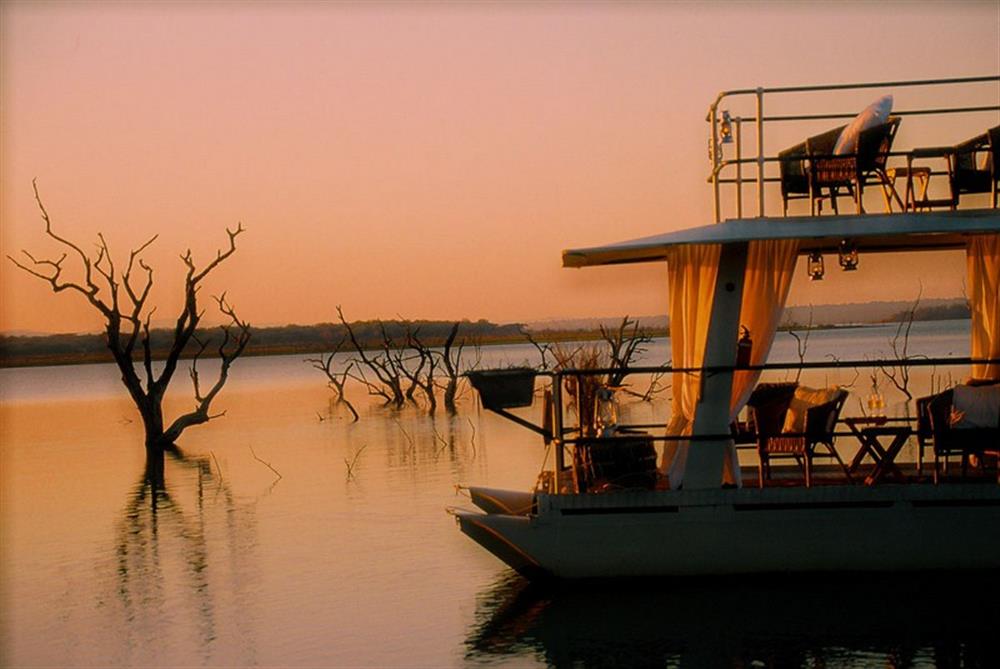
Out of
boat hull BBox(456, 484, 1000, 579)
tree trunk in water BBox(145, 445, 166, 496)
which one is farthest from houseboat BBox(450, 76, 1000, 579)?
tree trunk in water BBox(145, 445, 166, 496)

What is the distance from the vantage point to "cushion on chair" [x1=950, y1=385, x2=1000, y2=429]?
11.4 metres

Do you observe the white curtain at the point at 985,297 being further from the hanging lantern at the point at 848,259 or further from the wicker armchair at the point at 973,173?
the hanging lantern at the point at 848,259

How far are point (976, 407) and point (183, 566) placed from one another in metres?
7.99

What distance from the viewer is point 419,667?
1039 centimetres

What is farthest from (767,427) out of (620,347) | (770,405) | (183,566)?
(620,347)

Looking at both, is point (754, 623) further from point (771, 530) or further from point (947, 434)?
point (947, 434)

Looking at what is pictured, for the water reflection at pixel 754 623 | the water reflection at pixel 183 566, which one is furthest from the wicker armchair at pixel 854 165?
the water reflection at pixel 183 566

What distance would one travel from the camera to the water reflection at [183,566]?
11.8 meters

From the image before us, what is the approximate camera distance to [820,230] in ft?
37.2

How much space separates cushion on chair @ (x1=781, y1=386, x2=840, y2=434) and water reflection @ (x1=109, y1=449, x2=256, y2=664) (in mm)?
4644

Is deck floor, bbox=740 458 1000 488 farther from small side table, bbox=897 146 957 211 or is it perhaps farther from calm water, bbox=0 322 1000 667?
small side table, bbox=897 146 957 211

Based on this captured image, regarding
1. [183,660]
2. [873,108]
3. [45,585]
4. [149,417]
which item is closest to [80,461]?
[149,417]

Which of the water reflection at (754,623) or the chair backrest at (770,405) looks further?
the chair backrest at (770,405)

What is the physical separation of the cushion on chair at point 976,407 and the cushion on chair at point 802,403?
0.93 meters
